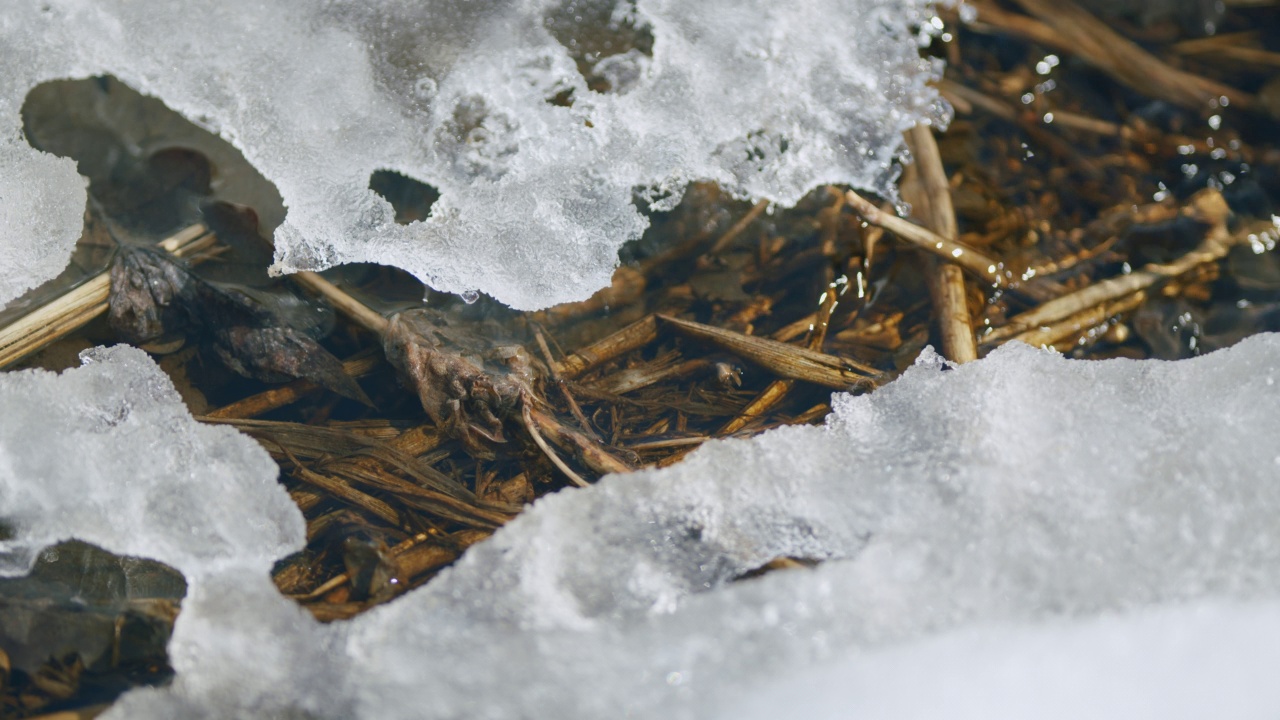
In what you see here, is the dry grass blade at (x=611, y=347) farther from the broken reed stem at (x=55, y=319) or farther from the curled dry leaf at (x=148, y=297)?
the broken reed stem at (x=55, y=319)

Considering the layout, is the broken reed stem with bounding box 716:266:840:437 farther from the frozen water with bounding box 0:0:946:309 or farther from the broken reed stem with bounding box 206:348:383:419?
the broken reed stem with bounding box 206:348:383:419

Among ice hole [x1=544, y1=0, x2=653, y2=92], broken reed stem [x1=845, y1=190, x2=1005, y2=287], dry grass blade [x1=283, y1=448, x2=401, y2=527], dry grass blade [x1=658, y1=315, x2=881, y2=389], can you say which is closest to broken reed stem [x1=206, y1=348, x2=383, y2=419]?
dry grass blade [x1=283, y1=448, x2=401, y2=527]

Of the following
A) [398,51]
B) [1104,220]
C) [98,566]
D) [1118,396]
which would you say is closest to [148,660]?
[98,566]

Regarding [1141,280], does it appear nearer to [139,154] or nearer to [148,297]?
[148,297]

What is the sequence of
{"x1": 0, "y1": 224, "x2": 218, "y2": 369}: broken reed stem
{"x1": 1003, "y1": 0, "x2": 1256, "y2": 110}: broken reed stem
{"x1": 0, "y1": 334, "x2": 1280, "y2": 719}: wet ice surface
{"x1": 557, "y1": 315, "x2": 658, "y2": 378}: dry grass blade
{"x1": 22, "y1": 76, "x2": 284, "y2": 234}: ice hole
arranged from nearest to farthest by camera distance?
{"x1": 0, "y1": 334, "x2": 1280, "y2": 719}: wet ice surface < {"x1": 0, "y1": 224, "x2": 218, "y2": 369}: broken reed stem < {"x1": 557, "y1": 315, "x2": 658, "y2": 378}: dry grass blade < {"x1": 22, "y1": 76, "x2": 284, "y2": 234}: ice hole < {"x1": 1003, "y1": 0, "x2": 1256, "y2": 110}: broken reed stem

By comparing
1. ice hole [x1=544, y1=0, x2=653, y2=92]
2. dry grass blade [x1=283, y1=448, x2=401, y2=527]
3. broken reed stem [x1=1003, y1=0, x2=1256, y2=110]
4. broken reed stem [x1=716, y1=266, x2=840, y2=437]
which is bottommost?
dry grass blade [x1=283, y1=448, x2=401, y2=527]

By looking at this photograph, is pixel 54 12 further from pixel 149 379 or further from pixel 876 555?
pixel 876 555
